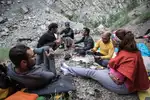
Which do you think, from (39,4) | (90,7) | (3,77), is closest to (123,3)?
(90,7)

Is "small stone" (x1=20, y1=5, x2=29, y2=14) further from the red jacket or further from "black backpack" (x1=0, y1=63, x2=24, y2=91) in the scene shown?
"black backpack" (x1=0, y1=63, x2=24, y2=91)

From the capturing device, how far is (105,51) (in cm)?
588

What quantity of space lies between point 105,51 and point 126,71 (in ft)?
6.27

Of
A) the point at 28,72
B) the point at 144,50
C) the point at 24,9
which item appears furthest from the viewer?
the point at 24,9

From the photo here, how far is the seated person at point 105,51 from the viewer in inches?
220

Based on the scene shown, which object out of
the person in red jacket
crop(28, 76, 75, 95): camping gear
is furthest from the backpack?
the person in red jacket

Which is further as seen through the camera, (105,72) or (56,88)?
(105,72)

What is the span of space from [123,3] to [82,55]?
11.1 m

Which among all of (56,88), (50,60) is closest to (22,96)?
(56,88)

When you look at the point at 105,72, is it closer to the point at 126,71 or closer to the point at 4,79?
the point at 126,71

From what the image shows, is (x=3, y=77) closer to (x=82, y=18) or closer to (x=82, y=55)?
(x=82, y=55)

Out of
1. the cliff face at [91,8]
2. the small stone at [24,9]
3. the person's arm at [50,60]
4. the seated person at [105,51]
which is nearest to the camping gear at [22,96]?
the person's arm at [50,60]

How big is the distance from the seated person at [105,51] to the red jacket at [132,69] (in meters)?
1.33

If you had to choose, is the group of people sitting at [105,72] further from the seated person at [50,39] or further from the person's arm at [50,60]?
the seated person at [50,39]
